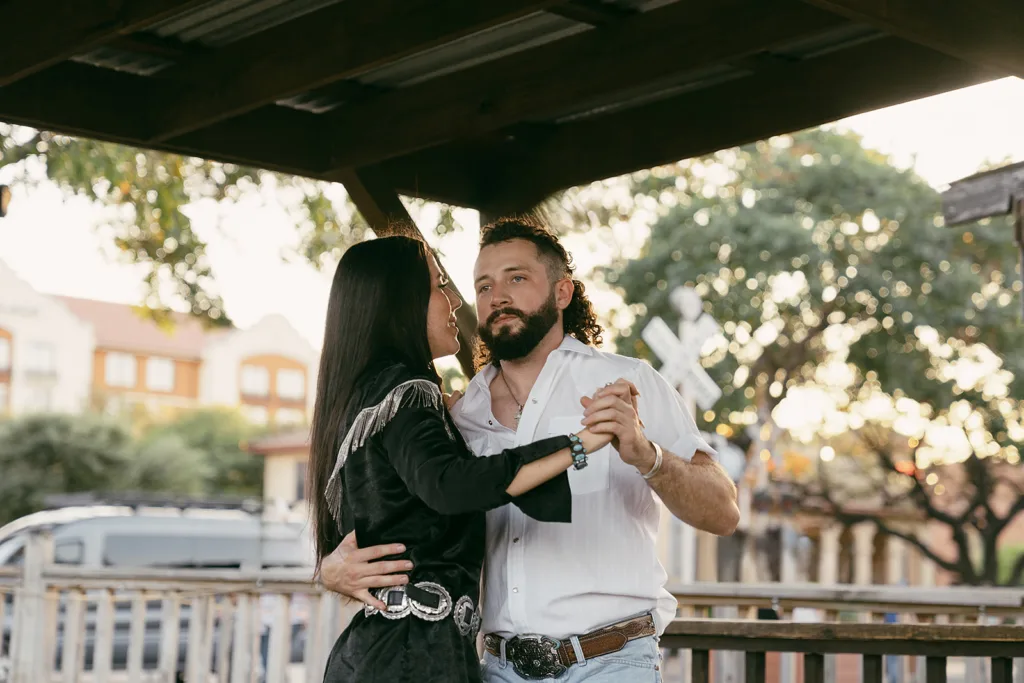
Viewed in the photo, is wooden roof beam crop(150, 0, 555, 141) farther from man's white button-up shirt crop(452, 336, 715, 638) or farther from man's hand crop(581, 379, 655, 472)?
man's hand crop(581, 379, 655, 472)

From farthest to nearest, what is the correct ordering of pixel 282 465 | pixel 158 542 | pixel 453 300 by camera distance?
pixel 282 465, pixel 158 542, pixel 453 300

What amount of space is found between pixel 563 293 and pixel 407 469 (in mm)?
840

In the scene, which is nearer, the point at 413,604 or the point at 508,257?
the point at 413,604

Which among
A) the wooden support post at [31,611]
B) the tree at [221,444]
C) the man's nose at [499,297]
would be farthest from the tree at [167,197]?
the tree at [221,444]

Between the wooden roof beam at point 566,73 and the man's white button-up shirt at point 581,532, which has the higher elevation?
the wooden roof beam at point 566,73

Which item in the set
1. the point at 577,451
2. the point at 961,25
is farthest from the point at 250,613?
the point at 961,25

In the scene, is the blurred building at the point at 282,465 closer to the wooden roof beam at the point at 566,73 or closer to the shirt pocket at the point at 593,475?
the wooden roof beam at the point at 566,73

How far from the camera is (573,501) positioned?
9.95 ft

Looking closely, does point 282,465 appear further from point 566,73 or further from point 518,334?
point 518,334

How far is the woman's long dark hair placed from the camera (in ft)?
9.50

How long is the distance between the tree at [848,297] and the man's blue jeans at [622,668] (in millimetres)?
16835

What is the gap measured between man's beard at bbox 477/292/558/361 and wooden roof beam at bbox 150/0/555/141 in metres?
0.77

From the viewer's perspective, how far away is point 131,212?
394 inches

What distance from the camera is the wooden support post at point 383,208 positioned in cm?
454
